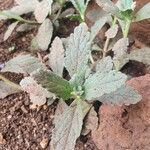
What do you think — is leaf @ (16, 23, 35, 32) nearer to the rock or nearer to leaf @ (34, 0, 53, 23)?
leaf @ (34, 0, 53, 23)

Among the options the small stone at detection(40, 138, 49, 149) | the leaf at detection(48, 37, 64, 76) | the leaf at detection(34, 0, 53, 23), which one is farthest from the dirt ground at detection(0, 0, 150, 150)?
the leaf at detection(34, 0, 53, 23)

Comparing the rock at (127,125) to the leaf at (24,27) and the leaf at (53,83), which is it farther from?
the leaf at (24,27)

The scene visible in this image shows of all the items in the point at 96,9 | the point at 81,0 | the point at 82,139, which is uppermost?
the point at 81,0

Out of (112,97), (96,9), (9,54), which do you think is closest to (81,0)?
(96,9)

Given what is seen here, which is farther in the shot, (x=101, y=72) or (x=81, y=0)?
(x=81, y=0)

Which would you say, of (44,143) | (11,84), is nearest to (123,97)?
(44,143)

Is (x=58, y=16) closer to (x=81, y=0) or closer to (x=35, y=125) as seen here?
(x=81, y=0)

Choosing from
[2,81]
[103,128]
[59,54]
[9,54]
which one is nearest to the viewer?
[103,128]
